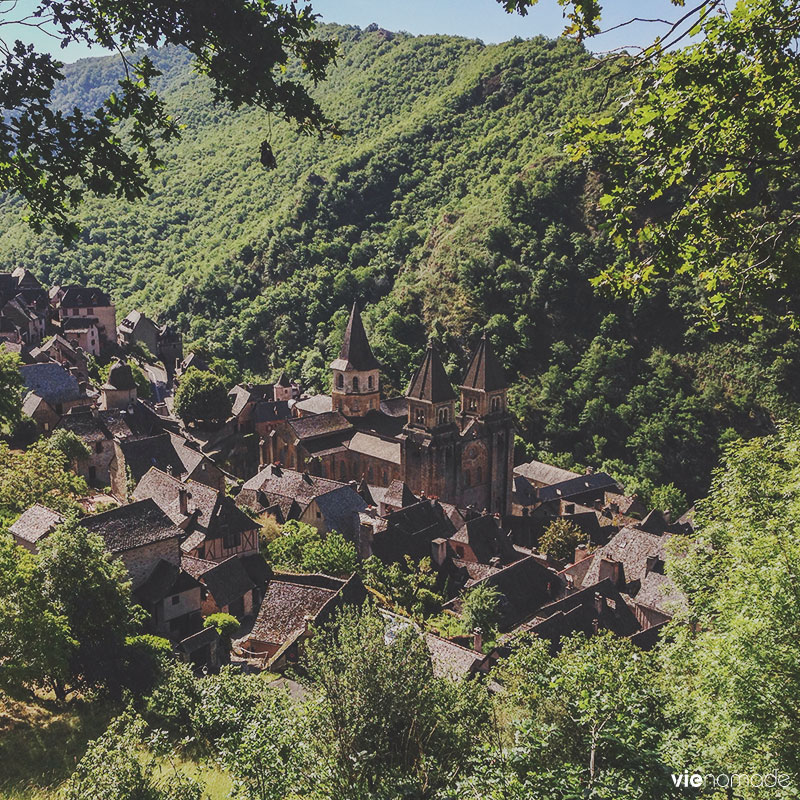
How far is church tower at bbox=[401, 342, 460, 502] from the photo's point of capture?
157 feet

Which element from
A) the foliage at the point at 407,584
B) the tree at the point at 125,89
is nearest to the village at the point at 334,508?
the foliage at the point at 407,584

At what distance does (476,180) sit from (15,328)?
73.8 meters

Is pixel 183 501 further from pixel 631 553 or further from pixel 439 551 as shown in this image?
pixel 631 553

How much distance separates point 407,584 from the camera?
35.8 m

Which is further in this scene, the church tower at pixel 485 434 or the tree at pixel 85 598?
the church tower at pixel 485 434

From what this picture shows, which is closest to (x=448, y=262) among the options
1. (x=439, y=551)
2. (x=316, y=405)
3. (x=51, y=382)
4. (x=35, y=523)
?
(x=316, y=405)

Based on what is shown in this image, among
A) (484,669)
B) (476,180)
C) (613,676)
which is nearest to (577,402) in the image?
(476,180)

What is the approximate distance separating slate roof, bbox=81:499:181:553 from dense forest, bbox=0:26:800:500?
45.8m

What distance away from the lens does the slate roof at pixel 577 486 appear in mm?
61750

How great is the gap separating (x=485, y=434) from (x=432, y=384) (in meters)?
6.20

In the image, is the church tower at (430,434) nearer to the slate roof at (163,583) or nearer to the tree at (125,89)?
the slate roof at (163,583)

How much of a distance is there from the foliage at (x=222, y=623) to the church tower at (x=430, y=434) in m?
21.3

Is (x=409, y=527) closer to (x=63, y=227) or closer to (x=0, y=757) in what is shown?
(x=0, y=757)

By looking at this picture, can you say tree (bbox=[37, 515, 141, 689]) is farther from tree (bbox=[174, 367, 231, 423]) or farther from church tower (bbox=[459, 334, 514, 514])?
tree (bbox=[174, 367, 231, 423])
